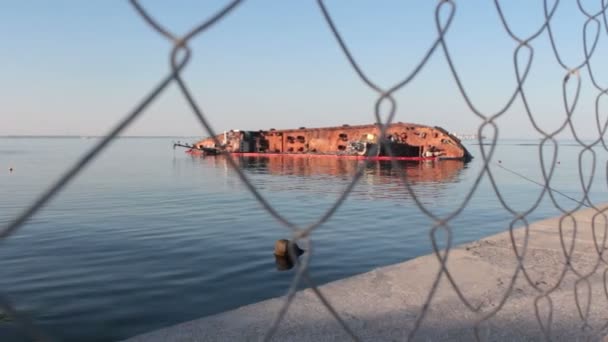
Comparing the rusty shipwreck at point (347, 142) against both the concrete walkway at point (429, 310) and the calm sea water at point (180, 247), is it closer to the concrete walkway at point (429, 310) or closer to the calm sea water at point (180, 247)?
the calm sea water at point (180, 247)

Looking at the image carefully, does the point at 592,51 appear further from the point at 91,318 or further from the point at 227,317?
the point at 91,318

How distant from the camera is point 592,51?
3.38m

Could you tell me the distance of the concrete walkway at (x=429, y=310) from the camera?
4.15 metres

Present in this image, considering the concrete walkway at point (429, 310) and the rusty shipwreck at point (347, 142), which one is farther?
the rusty shipwreck at point (347, 142)

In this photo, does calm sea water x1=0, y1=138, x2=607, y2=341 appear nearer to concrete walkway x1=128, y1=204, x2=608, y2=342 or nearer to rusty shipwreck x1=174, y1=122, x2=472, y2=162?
concrete walkway x1=128, y1=204, x2=608, y2=342

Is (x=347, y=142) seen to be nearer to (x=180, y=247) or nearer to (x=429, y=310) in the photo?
(x=180, y=247)

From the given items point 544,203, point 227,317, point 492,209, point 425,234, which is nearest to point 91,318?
point 227,317

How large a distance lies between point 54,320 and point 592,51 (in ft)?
25.1

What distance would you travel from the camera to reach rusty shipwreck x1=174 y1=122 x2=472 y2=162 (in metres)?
55.1

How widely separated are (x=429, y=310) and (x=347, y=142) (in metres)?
55.2

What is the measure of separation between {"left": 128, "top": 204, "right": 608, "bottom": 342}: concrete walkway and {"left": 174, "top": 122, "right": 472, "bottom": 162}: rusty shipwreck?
4268 cm

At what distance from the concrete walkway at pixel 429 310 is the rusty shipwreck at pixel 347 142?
42679 mm

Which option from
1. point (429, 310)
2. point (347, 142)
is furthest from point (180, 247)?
point (347, 142)

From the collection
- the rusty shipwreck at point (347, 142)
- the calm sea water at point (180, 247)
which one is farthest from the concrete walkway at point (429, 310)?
the rusty shipwreck at point (347, 142)
